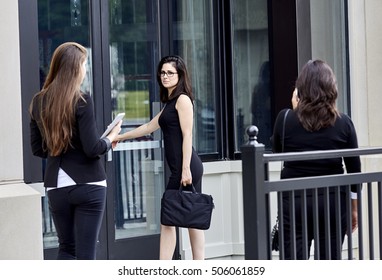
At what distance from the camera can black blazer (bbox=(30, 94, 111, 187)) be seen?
5547mm

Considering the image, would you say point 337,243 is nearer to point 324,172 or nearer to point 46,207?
point 324,172

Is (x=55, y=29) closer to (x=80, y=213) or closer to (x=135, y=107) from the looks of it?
(x=135, y=107)

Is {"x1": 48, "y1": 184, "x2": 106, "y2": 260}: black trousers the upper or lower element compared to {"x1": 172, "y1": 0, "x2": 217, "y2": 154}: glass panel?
lower

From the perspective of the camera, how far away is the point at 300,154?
16.1 feet

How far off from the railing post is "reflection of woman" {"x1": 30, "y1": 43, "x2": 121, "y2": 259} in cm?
116

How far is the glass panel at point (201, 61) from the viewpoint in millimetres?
8562

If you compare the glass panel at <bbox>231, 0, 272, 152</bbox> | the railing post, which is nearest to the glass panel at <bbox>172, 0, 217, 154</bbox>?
the glass panel at <bbox>231, 0, 272, 152</bbox>

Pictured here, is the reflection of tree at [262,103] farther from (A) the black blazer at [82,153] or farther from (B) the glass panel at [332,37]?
(A) the black blazer at [82,153]

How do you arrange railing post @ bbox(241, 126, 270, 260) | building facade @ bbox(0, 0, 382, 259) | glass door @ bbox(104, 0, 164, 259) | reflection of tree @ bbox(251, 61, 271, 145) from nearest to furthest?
railing post @ bbox(241, 126, 270, 260) → building facade @ bbox(0, 0, 382, 259) → glass door @ bbox(104, 0, 164, 259) → reflection of tree @ bbox(251, 61, 271, 145)

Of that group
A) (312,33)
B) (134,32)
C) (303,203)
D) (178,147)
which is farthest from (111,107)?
(303,203)

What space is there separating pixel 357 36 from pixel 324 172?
2.85 meters

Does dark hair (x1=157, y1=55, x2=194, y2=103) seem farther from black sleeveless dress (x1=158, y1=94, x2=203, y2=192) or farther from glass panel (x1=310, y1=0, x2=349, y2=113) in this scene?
glass panel (x1=310, y1=0, x2=349, y2=113)

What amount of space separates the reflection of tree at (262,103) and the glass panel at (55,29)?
1786 millimetres

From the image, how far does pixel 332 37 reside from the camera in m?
8.65
